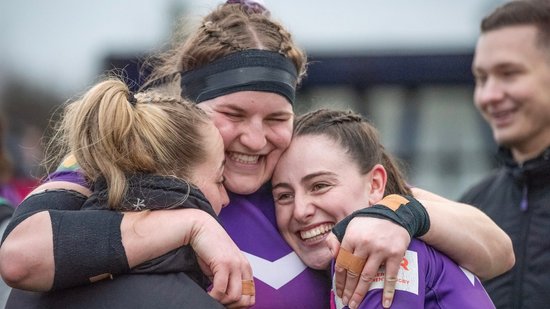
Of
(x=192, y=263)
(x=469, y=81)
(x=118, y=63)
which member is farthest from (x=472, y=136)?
(x=192, y=263)

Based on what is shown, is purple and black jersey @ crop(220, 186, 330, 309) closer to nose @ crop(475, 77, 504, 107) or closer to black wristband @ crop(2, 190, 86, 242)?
black wristband @ crop(2, 190, 86, 242)

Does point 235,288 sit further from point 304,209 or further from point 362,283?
point 304,209

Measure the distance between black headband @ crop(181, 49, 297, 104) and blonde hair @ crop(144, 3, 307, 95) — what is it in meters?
0.03

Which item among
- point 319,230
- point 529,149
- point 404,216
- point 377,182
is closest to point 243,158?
point 319,230

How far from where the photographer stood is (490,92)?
16.1 feet

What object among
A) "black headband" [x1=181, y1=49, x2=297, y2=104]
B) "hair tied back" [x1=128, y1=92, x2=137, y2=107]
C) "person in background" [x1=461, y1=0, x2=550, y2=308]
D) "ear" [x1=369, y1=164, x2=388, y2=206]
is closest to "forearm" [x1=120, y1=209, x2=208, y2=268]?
"hair tied back" [x1=128, y1=92, x2=137, y2=107]

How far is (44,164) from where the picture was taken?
3025mm

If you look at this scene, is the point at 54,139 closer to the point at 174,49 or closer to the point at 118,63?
the point at 174,49

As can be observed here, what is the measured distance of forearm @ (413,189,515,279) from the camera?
2891mm

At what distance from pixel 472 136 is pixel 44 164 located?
31.0 ft

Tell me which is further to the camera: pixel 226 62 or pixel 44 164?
pixel 226 62

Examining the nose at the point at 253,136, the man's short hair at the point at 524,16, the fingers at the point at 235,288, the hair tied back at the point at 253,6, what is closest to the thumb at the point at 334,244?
the fingers at the point at 235,288

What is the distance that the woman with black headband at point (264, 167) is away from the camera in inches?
108

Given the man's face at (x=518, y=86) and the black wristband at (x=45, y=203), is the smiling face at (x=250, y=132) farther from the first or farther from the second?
the man's face at (x=518, y=86)
